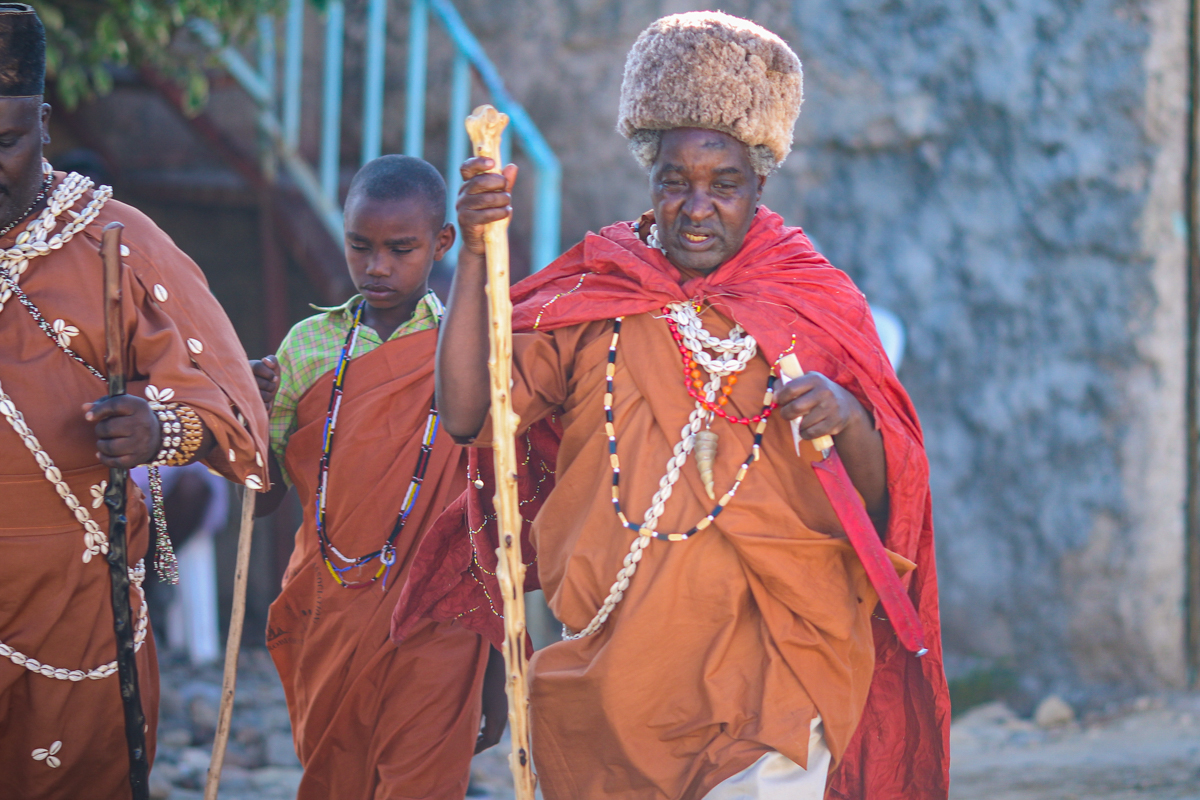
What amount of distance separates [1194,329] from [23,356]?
524 cm

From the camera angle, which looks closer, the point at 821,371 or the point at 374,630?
the point at 821,371

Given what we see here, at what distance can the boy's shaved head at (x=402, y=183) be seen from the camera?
3.88 meters

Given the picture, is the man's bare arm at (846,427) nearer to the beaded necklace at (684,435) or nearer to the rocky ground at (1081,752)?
the beaded necklace at (684,435)

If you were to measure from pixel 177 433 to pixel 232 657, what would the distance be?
95cm

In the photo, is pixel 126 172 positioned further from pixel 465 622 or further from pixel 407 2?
pixel 465 622

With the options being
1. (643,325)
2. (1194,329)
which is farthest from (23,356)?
(1194,329)

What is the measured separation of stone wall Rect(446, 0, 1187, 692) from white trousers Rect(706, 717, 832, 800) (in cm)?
373

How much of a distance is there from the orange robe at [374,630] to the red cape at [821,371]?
0.46 meters

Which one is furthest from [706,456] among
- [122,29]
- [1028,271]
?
[122,29]

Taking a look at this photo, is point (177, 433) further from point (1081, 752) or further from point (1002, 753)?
point (1081, 752)

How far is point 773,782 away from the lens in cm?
273

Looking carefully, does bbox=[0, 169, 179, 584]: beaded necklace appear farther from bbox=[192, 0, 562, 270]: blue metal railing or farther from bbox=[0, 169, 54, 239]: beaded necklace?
bbox=[192, 0, 562, 270]: blue metal railing

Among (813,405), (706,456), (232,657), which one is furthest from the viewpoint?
(232,657)

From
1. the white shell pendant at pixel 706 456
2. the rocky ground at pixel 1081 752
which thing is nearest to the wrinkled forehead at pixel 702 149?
the white shell pendant at pixel 706 456
